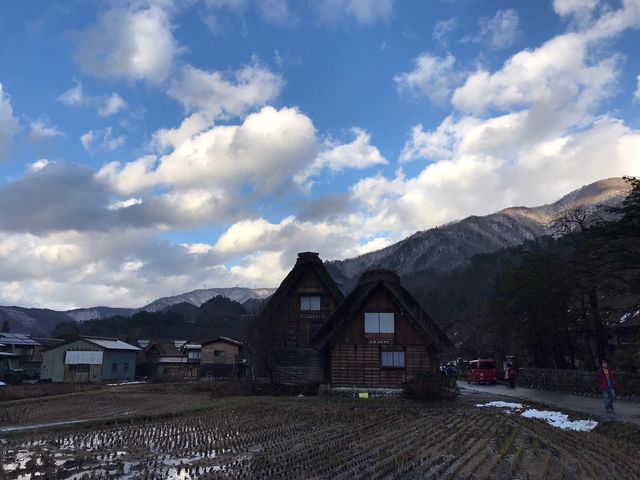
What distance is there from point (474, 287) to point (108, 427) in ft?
326

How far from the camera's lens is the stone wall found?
22938 mm

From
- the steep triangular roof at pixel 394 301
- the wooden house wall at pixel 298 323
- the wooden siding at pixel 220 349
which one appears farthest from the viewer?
the wooden siding at pixel 220 349

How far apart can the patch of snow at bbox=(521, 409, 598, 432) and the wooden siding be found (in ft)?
144

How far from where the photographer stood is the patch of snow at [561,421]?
14.2 meters

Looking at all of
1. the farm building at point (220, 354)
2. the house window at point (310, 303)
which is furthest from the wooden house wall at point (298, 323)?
the farm building at point (220, 354)

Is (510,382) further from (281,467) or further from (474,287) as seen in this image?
(474,287)

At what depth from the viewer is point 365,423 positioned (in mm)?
14812

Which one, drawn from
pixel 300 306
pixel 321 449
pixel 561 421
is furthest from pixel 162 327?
pixel 321 449

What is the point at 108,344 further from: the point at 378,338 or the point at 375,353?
the point at 378,338

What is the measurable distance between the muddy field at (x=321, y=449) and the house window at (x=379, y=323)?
10.4m

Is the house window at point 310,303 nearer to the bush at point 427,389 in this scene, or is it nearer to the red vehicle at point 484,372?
the bush at point 427,389

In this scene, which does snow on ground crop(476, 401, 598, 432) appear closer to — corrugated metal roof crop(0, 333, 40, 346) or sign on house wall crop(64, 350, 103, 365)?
sign on house wall crop(64, 350, 103, 365)

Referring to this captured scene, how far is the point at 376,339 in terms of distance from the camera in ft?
89.8

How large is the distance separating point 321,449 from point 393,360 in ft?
56.5
